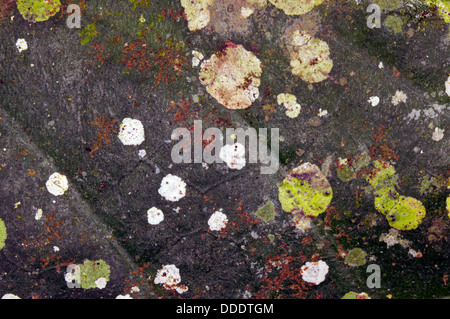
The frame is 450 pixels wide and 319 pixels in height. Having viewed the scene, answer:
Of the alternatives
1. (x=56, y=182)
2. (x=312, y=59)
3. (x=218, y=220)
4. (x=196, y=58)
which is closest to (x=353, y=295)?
(x=218, y=220)

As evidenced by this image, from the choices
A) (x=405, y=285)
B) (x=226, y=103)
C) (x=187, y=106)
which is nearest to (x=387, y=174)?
(x=405, y=285)

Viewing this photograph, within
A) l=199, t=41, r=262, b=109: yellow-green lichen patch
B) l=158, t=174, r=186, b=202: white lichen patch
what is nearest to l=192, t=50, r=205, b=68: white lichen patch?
l=199, t=41, r=262, b=109: yellow-green lichen patch

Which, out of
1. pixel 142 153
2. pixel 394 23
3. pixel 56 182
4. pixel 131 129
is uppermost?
pixel 394 23

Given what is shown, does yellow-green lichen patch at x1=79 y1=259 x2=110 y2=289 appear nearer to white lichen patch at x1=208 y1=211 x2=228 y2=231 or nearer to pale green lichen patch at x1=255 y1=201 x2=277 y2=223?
white lichen patch at x1=208 y1=211 x2=228 y2=231

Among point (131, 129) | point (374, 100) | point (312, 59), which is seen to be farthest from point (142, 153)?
point (374, 100)

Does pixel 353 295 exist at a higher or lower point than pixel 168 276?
lower

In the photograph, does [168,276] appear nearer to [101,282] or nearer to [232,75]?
[101,282]
